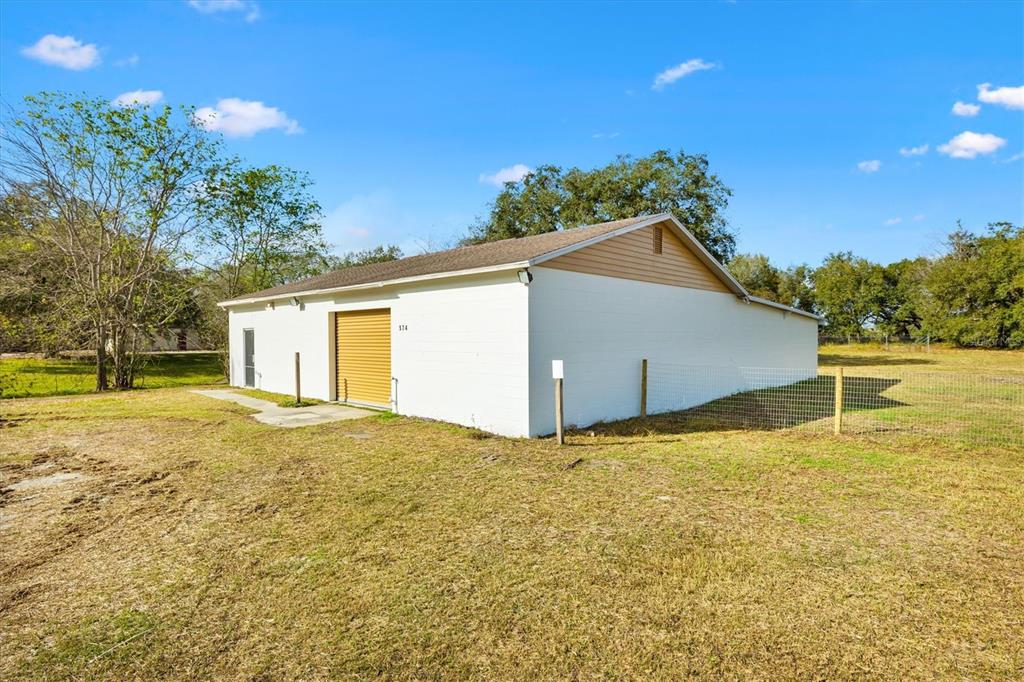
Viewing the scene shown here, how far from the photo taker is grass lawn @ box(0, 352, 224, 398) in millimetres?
14302

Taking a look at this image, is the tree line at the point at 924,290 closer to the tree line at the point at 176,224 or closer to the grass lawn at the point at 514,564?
the tree line at the point at 176,224

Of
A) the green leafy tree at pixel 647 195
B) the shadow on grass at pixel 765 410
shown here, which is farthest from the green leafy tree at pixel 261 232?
the shadow on grass at pixel 765 410

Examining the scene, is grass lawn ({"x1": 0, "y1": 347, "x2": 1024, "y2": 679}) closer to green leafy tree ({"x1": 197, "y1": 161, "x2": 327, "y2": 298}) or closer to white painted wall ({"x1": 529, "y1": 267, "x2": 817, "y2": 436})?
white painted wall ({"x1": 529, "y1": 267, "x2": 817, "y2": 436})

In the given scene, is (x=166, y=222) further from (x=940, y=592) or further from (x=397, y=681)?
(x=940, y=592)

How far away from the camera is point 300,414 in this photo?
390 inches

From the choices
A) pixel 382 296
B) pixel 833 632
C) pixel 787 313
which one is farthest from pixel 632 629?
pixel 787 313

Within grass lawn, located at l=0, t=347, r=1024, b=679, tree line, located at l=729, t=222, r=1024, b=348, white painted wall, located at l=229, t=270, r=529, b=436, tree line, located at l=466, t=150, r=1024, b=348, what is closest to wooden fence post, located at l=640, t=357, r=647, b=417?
grass lawn, located at l=0, t=347, r=1024, b=679

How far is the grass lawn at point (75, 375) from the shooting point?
46.9ft

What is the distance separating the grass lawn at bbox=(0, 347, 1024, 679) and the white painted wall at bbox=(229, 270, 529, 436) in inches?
56.2

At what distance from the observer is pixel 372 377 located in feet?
35.0

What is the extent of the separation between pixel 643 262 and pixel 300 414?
299 inches

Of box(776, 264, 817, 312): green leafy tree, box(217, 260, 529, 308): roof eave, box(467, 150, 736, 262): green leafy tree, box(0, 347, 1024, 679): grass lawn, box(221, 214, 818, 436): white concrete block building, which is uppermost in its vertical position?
box(467, 150, 736, 262): green leafy tree

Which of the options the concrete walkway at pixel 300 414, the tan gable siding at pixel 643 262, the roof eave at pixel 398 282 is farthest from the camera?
the concrete walkway at pixel 300 414

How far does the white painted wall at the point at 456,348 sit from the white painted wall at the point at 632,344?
1.08 ft
